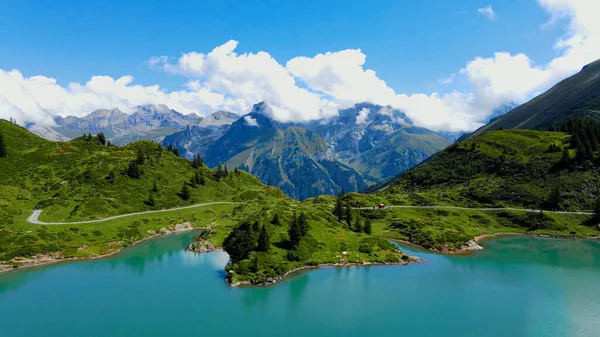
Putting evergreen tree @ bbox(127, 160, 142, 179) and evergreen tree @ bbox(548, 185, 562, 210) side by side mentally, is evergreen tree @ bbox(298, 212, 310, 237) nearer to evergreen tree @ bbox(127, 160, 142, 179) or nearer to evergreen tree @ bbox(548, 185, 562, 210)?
evergreen tree @ bbox(127, 160, 142, 179)

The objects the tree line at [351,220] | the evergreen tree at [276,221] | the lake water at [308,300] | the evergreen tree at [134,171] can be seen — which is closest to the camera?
the lake water at [308,300]

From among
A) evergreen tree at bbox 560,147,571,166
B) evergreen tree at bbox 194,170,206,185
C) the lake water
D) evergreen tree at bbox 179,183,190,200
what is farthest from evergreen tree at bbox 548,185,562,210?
evergreen tree at bbox 194,170,206,185

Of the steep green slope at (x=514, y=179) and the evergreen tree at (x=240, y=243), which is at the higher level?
the steep green slope at (x=514, y=179)

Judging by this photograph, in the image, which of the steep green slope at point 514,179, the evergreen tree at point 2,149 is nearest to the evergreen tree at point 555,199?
the steep green slope at point 514,179

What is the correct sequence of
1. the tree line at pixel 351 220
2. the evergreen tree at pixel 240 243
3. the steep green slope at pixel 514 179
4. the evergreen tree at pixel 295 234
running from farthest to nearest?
1. the steep green slope at pixel 514 179
2. the tree line at pixel 351 220
3. the evergreen tree at pixel 295 234
4. the evergreen tree at pixel 240 243

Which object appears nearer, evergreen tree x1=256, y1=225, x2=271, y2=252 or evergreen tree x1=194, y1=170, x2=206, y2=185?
evergreen tree x1=256, y1=225, x2=271, y2=252

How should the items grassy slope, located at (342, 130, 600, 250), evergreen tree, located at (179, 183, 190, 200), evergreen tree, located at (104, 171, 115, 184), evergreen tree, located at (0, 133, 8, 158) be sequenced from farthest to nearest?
evergreen tree, located at (179, 183, 190, 200) < evergreen tree, located at (104, 171, 115, 184) < evergreen tree, located at (0, 133, 8, 158) < grassy slope, located at (342, 130, 600, 250)

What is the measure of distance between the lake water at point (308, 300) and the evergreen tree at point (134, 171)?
227 feet

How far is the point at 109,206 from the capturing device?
133500 mm

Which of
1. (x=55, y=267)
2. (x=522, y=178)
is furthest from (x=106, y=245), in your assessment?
(x=522, y=178)

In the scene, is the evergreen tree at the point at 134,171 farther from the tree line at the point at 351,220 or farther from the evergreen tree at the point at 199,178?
the tree line at the point at 351,220

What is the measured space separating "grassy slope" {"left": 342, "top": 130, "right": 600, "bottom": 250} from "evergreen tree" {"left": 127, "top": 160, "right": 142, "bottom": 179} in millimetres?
100842

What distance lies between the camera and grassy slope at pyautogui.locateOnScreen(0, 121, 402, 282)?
93.0 m

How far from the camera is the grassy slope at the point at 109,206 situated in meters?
93.0
